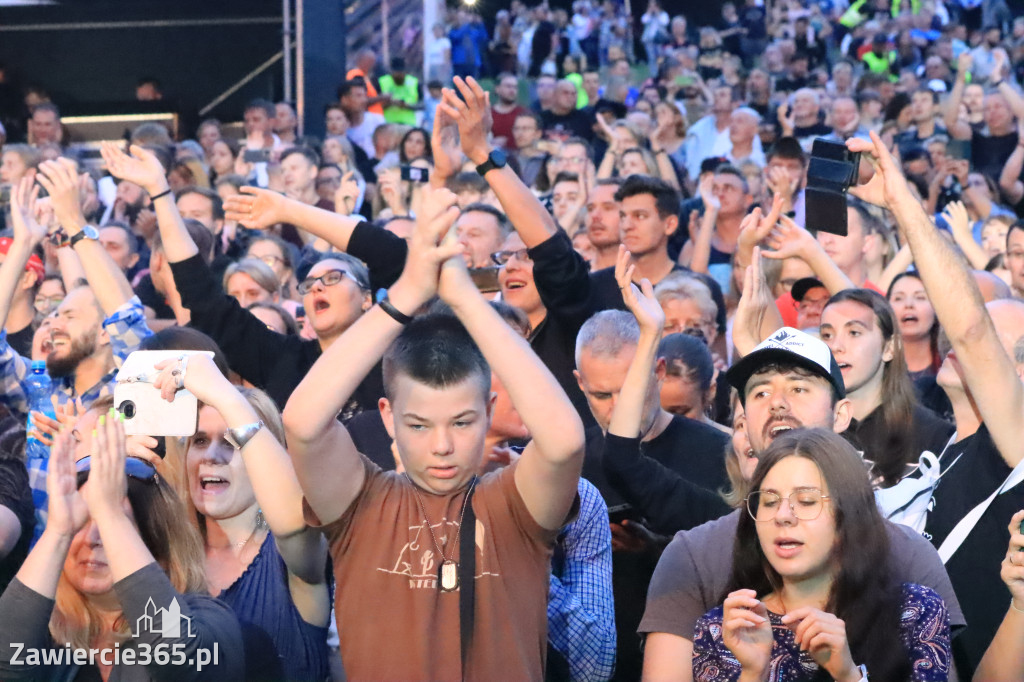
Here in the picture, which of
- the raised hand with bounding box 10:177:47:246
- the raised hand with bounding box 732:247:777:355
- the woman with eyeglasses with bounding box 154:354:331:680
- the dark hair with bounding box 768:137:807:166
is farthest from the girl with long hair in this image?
the dark hair with bounding box 768:137:807:166

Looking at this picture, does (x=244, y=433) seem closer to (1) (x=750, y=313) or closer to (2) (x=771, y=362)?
(2) (x=771, y=362)

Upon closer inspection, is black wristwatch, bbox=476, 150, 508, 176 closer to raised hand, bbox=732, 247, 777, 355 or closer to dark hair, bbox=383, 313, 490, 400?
raised hand, bbox=732, 247, 777, 355

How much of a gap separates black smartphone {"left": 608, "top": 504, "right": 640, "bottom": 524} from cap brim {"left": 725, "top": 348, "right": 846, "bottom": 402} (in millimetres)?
569

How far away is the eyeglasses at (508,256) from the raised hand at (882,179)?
153cm

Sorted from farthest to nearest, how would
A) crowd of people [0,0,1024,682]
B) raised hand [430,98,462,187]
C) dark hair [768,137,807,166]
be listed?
dark hair [768,137,807,166] → raised hand [430,98,462,187] → crowd of people [0,0,1024,682]

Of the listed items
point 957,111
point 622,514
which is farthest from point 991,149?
point 622,514

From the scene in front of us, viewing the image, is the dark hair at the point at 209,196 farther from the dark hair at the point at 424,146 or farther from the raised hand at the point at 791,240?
the raised hand at the point at 791,240

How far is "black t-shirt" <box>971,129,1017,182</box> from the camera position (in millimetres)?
10547

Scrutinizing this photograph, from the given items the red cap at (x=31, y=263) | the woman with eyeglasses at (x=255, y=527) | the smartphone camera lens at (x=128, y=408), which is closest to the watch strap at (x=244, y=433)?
the woman with eyeglasses at (x=255, y=527)

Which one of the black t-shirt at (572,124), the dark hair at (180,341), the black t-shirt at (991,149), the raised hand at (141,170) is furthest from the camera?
the black t-shirt at (572,124)

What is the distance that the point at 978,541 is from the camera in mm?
3379

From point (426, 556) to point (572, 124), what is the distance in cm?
955

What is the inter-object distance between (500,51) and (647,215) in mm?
10354

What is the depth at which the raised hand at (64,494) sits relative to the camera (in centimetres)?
286
